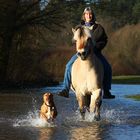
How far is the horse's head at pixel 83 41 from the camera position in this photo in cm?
1193

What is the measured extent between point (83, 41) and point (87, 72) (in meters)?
0.72

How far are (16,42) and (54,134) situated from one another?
29.1 metres

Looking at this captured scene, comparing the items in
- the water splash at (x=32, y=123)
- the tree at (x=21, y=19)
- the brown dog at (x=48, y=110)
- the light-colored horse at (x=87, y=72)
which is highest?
the tree at (x=21, y=19)

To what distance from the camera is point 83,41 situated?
39.4 feet

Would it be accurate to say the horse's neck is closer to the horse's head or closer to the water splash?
the horse's head

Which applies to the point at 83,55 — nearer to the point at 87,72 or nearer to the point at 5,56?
the point at 87,72

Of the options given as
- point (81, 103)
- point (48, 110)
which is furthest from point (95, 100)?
point (48, 110)

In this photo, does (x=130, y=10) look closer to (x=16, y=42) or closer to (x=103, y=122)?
(x=16, y=42)

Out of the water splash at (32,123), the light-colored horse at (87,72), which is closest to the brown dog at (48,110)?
the water splash at (32,123)

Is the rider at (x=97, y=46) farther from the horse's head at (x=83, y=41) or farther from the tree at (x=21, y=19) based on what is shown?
the tree at (x=21, y=19)

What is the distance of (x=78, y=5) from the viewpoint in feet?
134

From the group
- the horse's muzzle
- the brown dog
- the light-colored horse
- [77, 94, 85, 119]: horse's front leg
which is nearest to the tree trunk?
[77, 94, 85, 119]: horse's front leg

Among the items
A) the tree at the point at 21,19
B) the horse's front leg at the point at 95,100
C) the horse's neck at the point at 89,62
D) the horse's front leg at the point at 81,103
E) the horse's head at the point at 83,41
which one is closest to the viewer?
the horse's head at the point at 83,41

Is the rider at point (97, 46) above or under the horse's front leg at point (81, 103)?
above
